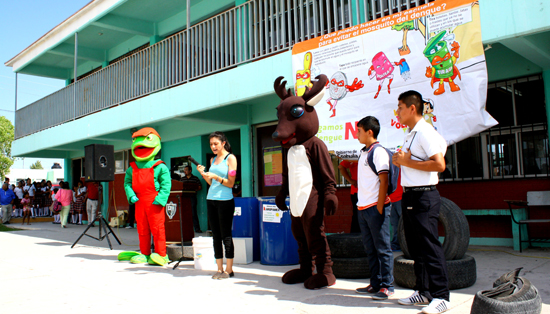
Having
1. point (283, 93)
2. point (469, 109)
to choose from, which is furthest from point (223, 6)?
point (469, 109)

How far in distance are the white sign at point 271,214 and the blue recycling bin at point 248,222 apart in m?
0.39

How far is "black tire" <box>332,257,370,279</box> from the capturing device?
4.87 metres

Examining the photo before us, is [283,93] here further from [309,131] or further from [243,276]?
[243,276]

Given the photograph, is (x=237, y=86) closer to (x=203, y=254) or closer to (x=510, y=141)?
(x=203, y=254)

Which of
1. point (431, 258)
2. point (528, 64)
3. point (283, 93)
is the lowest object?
point (431, 258)

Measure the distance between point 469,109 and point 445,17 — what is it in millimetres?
1232

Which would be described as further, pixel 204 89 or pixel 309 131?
pixel 204 89

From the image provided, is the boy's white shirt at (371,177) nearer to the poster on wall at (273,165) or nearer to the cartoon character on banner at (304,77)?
the cartoon character on banner at (304,77)

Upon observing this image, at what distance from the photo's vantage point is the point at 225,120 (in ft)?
31.6

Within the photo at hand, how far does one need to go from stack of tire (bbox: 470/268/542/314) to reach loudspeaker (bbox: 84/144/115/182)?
8352 mm

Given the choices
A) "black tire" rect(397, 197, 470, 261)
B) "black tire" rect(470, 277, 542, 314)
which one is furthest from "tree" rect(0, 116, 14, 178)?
"black tire" rect(470, 277, 542, 314)

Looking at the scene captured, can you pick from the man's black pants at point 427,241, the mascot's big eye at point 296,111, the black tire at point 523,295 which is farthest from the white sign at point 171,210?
the black tire at point 523,295

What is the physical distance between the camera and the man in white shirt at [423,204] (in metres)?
3.42

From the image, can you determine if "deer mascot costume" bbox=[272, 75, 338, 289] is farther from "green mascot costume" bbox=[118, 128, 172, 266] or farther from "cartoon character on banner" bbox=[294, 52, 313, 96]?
"green mascot costume" bbox=[118, 128, 172, 266]
